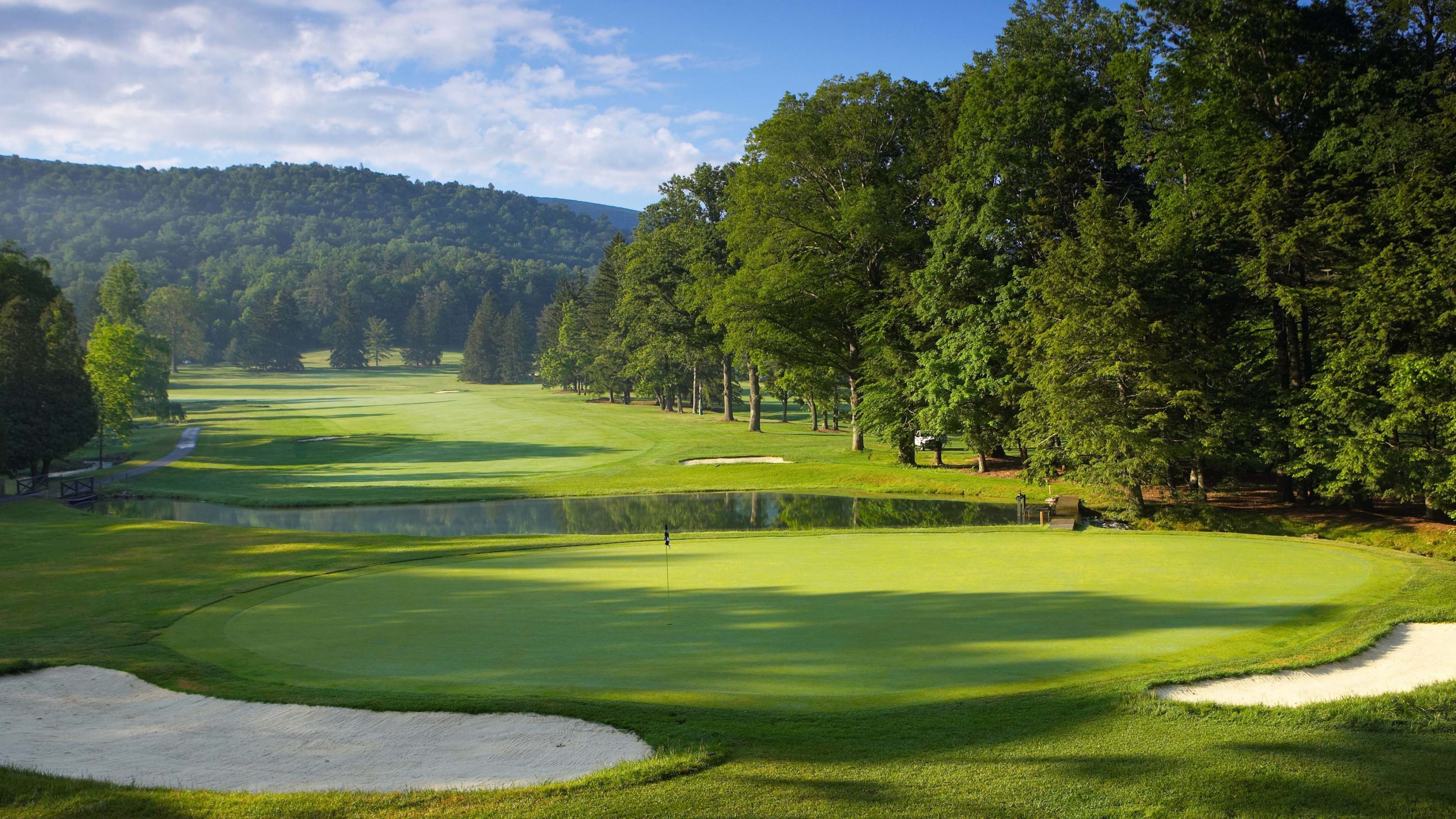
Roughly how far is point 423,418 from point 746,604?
59.9 m

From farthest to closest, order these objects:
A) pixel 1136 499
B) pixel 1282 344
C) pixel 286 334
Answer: pixel 286 334, pixel 1282 344, pixel 1136 499

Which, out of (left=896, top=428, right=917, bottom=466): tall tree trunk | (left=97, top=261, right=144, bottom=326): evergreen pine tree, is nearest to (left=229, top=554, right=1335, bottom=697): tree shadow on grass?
(left=896, top=428, right=917, bottom=466): tall tree trunk

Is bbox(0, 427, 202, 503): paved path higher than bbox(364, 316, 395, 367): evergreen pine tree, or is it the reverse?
bbox(364, 316, 395, 367): evergreen pine tree

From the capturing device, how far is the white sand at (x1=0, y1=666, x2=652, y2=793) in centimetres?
709

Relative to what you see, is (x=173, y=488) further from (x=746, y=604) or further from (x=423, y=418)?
(x=746, y=604)

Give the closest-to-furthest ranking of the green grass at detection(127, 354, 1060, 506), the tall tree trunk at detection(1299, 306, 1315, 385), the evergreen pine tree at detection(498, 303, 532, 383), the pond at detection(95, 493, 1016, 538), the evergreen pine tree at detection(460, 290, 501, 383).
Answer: the tall tree trunk at detection(1299, 306, 1315, 385)
the pond at detection(95, 493, 1016, 538)
the green grass at detection(127, 354, 1060, 506)
the evergreen pine tree at detection(460, 290, 501, 383)
the evergreen pine tree at detection(498, 303, 532, 383)

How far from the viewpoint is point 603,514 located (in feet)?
104

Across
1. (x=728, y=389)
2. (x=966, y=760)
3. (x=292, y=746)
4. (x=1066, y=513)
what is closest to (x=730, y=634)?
(x=966, y=760)

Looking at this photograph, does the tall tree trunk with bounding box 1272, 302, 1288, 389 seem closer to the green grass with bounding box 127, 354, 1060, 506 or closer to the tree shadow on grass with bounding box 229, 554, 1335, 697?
the green grass with bounding box 127, 354, 1060, 506

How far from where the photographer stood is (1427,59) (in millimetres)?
24812

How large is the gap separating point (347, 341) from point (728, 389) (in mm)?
105556

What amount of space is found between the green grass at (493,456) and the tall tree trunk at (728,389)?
2.22 meters

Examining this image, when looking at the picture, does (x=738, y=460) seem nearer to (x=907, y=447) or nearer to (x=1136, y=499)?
(x=907, y=447)

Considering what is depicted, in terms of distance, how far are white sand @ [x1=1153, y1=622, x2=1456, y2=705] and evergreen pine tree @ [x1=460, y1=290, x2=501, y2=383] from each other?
128m
